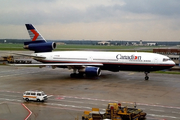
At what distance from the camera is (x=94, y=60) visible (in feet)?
139

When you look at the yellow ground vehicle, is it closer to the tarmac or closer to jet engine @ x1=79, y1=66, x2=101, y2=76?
the tarmac

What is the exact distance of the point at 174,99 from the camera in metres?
26.4

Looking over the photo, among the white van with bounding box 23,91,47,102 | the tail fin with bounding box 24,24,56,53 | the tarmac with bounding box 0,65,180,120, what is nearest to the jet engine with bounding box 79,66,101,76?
the tarmac with bounding box 0,65,180,120

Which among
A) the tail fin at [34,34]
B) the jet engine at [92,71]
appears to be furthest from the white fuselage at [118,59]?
the tail fin at [34,34]

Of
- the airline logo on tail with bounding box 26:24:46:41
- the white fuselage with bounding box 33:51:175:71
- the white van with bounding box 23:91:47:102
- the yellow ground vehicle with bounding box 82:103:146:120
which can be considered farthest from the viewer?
the airline logo on tail with bounding box 26:24:46:41

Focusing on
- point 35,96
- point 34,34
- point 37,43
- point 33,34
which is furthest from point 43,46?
point 35,96

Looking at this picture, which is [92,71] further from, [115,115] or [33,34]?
[115,115]

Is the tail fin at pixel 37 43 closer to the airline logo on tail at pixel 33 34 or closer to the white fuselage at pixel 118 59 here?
the airline logo on tail at pixel 33 34

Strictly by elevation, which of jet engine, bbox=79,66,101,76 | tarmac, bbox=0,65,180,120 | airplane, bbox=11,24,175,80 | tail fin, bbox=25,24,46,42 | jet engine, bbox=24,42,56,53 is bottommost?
tarmac, bbox=0,65,180,120

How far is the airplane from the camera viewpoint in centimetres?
3884

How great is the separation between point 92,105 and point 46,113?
4750mm

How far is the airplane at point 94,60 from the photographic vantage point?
3884 centimetres

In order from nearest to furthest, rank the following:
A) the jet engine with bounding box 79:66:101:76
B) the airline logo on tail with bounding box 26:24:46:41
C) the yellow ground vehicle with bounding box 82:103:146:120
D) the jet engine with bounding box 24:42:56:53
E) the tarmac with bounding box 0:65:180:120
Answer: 1. the yellow ground vehicle with bounding box 82:103:146:120
2. the tarmac with bounding box 0:65:180:120
3. the jet engine with bounding box 79:66:101:76
4. the jet engine with bounding box 24:42:56:53
5. the airline logo on tail with bounding box 26:24:46:41

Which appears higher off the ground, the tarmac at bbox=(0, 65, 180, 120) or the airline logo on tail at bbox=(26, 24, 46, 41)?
the airline logo on tail at bbox=(26, 24, 46, 41)
